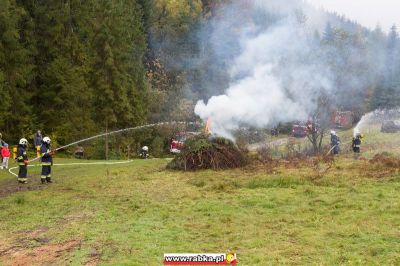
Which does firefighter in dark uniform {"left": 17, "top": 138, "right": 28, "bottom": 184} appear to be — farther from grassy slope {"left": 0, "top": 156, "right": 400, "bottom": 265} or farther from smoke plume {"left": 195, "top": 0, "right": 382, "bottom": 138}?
smoke plume {"left": 195, "top": 0, "right": 382, "bottom": 138}

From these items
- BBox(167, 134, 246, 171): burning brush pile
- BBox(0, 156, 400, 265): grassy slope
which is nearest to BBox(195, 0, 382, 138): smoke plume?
BBox(167, 134, 246, 171): burning brush pile

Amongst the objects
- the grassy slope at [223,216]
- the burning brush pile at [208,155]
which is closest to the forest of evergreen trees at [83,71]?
the burning brush pile at [208,155]

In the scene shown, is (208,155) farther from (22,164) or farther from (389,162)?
(22,164)

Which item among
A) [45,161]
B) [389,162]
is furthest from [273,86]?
[45,161]

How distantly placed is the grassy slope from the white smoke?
4812 millimetres

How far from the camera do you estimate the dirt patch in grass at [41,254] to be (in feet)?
31.8

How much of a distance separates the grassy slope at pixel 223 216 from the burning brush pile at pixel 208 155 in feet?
4.36

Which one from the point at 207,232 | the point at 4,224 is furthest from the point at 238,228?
the point at 4,224

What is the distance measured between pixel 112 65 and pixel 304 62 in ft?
52.9

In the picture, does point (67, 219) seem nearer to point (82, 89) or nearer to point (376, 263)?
point (376, 263)

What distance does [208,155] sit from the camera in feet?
68.3

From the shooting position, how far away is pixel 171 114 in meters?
46.8

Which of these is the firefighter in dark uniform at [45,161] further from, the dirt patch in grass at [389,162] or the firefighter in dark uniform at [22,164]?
the dirt patch in grass at [389,162]

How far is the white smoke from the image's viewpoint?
23672 millimetres
